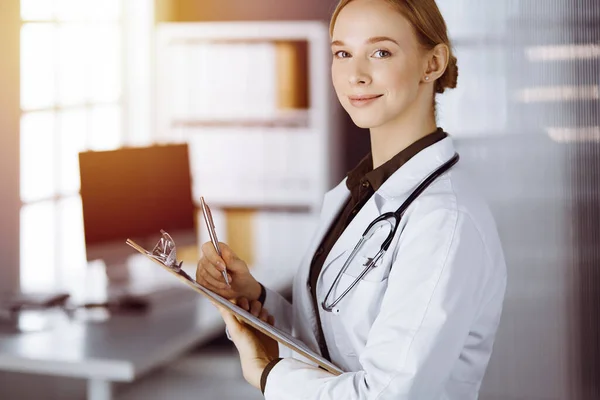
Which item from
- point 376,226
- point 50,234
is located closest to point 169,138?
point 50,234

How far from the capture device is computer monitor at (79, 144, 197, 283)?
2832 millimetres

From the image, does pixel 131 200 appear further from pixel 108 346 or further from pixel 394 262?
pixel 394 262

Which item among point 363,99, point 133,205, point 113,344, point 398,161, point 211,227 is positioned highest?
point 363,99

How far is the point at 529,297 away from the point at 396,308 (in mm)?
1760

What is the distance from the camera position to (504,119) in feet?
9.55

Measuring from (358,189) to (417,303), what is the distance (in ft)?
1.34

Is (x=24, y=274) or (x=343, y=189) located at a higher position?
(x=343, y=189)

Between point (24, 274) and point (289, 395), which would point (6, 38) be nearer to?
point (24, 274)

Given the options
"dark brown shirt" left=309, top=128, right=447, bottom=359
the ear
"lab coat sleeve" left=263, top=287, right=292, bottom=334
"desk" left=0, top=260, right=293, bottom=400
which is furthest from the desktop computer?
the ear

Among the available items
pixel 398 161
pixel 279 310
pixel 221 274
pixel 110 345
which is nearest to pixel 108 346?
pixel 110 345

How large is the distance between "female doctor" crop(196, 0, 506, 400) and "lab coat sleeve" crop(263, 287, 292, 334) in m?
0.06

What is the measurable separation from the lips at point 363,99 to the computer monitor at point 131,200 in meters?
1.53

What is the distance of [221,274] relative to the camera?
1582 mm

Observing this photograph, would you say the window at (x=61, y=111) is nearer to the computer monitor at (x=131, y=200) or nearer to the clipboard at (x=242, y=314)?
the computer monitor at (x=131, y=200)
